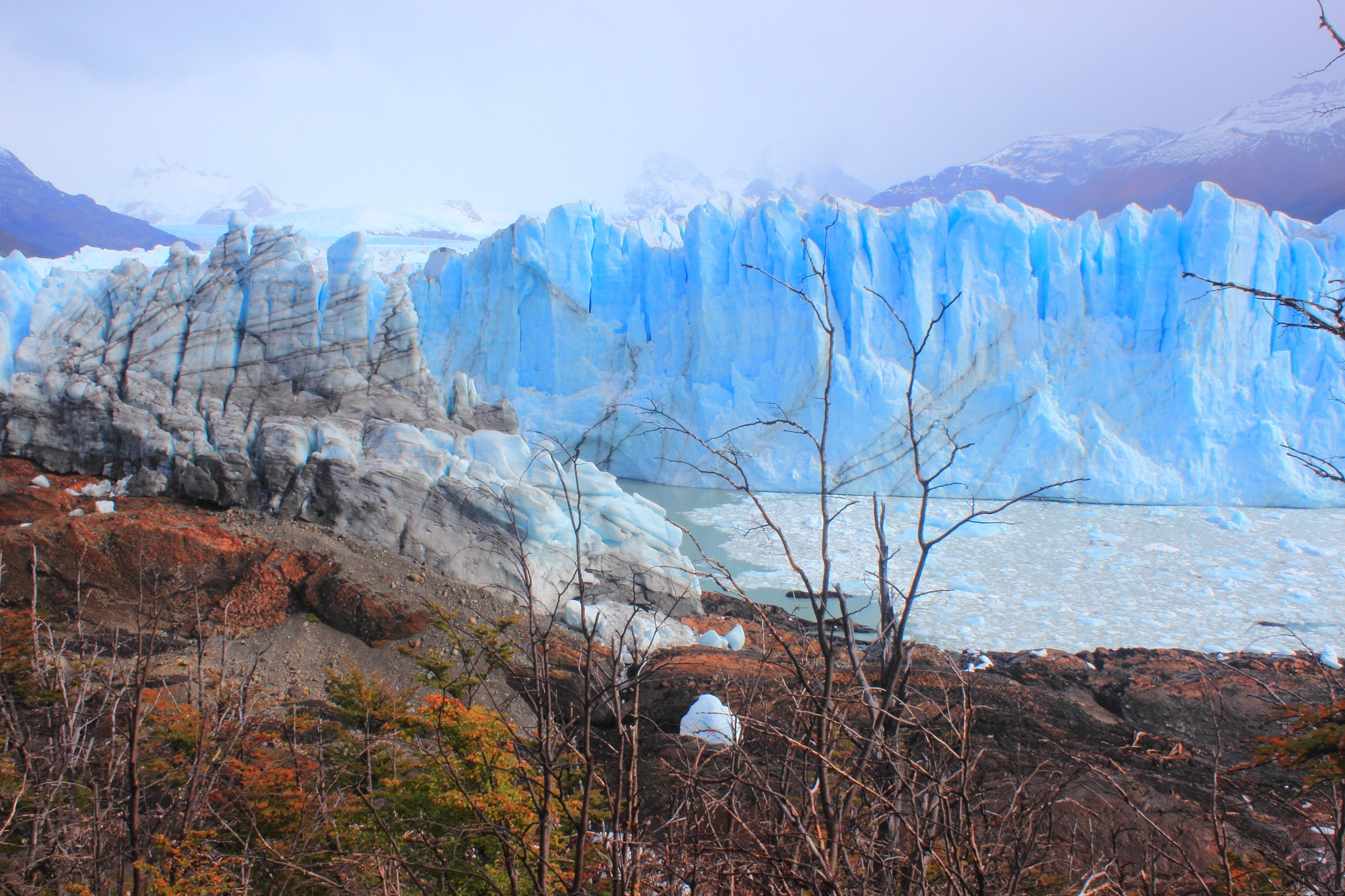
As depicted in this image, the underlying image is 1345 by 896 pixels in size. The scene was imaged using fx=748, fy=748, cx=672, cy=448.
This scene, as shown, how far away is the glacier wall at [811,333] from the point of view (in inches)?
421

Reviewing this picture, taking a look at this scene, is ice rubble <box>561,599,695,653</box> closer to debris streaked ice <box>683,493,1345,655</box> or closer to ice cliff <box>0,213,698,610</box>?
ice cliff <box>0,213,698,610</box>

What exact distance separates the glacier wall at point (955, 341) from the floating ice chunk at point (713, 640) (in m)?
8.56

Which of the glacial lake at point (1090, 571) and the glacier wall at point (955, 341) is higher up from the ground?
the glacier wall at point (955, 341)

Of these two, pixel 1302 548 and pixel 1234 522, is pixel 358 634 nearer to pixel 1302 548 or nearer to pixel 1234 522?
pixel 1302 548

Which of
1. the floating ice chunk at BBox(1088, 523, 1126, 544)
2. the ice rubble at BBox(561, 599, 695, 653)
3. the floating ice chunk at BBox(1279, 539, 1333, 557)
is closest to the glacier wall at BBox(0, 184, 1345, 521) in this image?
the ice rubble at BBox(561, 599, 695, 653)

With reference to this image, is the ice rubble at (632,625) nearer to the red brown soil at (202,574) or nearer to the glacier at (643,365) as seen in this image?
the glacier at (643,365)

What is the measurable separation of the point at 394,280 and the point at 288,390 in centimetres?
255

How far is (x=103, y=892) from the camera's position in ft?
7.97

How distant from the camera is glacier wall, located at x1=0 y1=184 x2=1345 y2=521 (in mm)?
10703

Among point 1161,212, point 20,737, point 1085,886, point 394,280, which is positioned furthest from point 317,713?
point 1161,212

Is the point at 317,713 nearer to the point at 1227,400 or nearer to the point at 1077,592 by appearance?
the point at 1077,592

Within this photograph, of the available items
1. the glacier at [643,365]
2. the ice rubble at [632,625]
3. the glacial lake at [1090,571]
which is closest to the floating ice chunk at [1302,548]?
the glacial lake at [1090,571]

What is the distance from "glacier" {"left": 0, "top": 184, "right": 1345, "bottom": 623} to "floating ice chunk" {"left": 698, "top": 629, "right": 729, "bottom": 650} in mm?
552

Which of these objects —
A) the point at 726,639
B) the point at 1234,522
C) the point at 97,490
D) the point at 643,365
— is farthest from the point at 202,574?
the point at 1234,522
